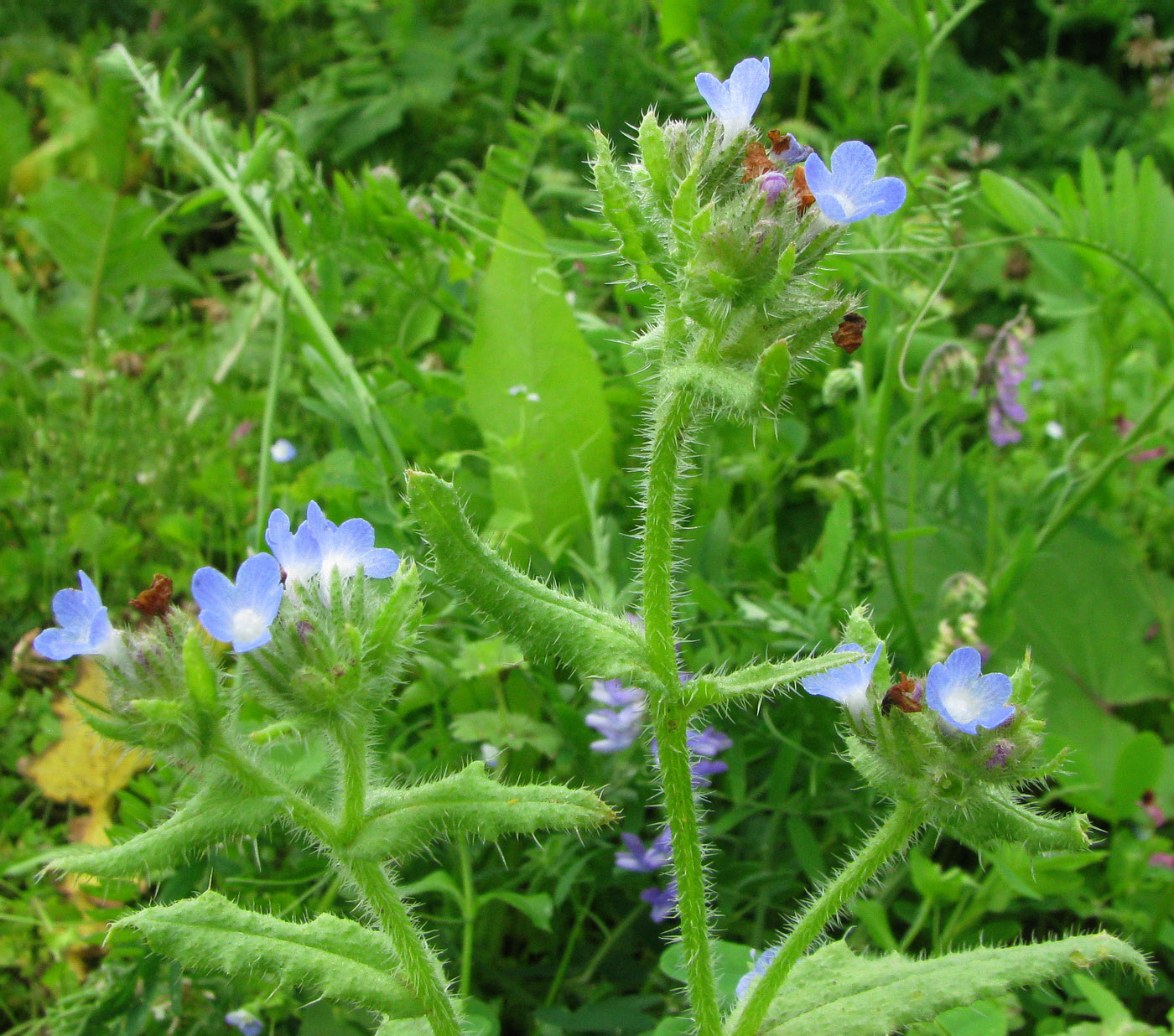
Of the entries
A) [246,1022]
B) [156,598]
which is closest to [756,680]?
[156,598]

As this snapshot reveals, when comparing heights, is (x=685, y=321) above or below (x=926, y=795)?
above

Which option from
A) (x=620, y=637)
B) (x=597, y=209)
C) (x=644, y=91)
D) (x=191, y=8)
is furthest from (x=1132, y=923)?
(x=191, y=8)

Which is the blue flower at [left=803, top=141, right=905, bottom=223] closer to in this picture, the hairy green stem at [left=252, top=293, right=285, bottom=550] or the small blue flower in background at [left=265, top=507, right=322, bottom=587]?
the small blue flower in background at [left=265, top=507, right=322, bottom=587]

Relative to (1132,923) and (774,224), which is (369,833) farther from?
(1132,923)

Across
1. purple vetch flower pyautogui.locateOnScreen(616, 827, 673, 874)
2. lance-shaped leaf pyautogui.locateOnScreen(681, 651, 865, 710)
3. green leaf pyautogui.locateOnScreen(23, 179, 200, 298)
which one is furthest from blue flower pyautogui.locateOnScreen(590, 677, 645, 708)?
green leaf pyautogui.locateOnScreen(23, 179, 200, 298)

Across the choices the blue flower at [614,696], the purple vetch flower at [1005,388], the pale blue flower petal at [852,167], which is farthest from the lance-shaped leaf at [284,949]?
the purple vetch flower at [1005,388]

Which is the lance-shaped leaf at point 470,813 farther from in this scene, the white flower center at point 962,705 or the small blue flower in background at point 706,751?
the small blue flower in background at point 706,751
